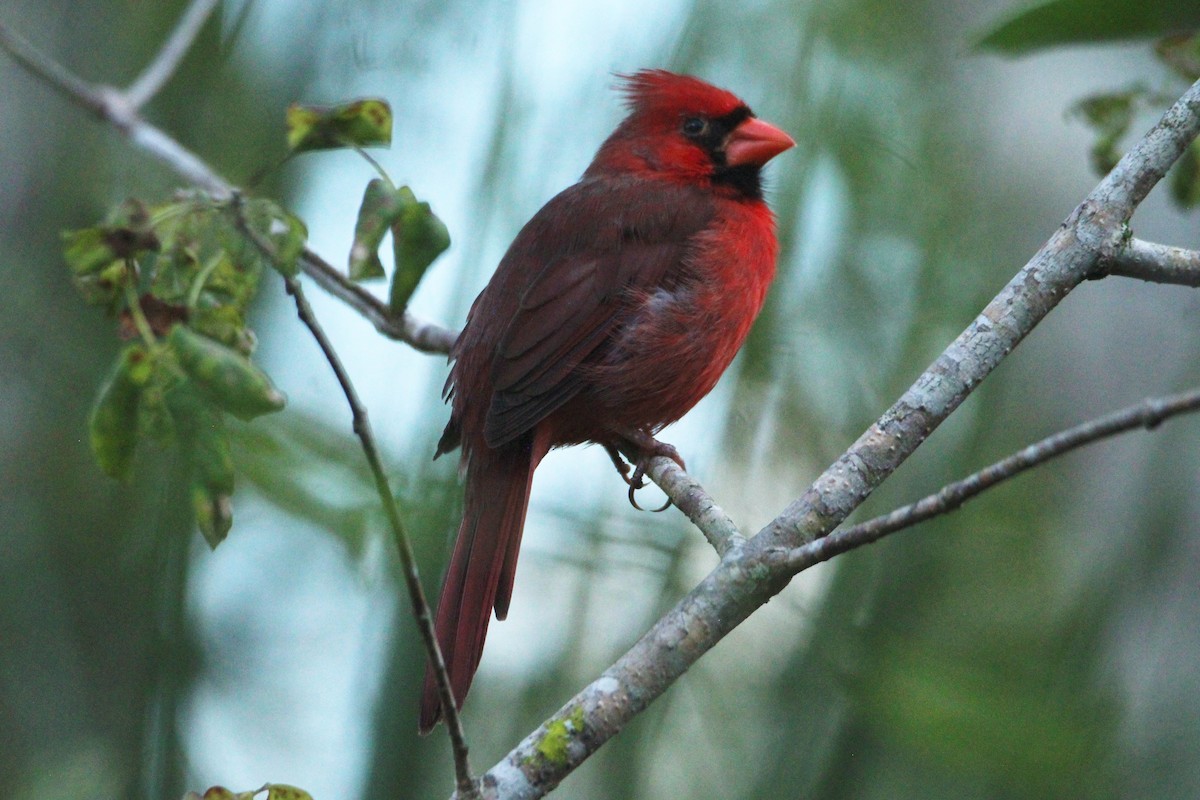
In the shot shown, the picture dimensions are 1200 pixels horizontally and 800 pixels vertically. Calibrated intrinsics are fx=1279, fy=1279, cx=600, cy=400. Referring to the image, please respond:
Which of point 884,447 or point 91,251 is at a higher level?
point 884,447

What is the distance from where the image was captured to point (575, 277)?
12.1ft

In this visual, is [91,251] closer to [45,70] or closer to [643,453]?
[45,70]

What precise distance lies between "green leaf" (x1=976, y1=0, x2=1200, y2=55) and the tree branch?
1.51 ft

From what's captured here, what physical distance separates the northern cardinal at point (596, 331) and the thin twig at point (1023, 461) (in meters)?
1.48

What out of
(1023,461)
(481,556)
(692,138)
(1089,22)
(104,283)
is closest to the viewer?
(1023,461)

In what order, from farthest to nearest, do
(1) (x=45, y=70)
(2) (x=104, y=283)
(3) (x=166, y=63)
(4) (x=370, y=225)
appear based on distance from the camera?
(3) (x=166, y=63) → (1) (x=45, y=70) → (4) (x=370, y=225) → (2) (x=104, y=283)

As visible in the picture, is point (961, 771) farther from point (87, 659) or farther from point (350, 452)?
point (87, 659)

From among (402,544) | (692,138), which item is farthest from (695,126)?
(402,544)

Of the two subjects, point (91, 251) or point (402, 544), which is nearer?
point (402, 544)

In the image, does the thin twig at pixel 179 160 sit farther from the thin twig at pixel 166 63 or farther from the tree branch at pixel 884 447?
the tree branch at pixel 884 447

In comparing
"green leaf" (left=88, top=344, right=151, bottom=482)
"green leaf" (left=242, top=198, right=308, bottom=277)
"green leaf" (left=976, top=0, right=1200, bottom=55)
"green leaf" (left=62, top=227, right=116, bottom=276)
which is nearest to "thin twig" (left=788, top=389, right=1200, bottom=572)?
"green leaf" (left=242, top=198, right=308, bottom=277)

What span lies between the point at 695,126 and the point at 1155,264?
2046 millimetres

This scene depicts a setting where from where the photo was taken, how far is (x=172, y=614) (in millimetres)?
4574

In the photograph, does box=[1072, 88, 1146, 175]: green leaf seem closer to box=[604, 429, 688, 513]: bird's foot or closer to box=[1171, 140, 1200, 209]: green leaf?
box=[1171, 140, 1200, 209]: green leaf
